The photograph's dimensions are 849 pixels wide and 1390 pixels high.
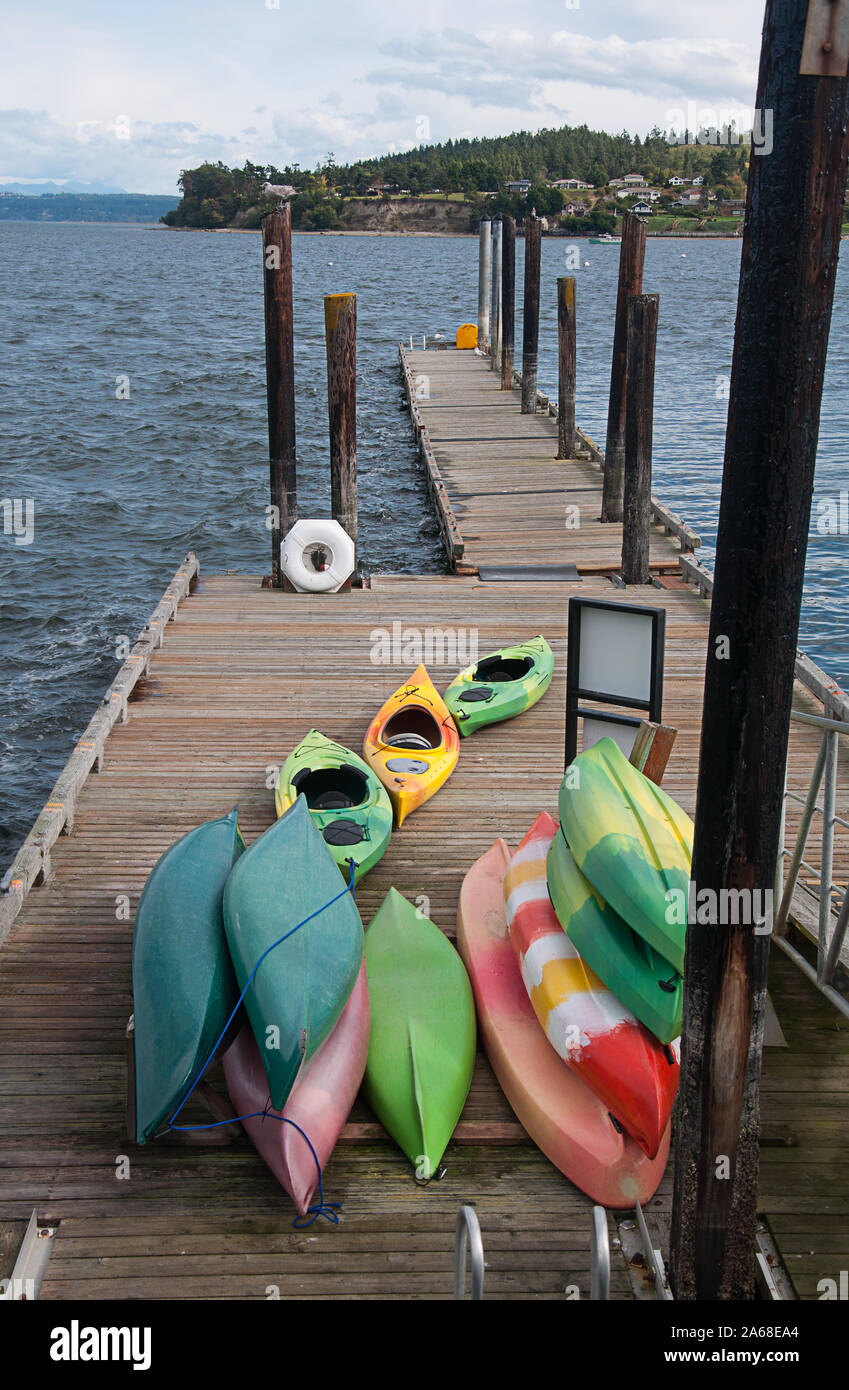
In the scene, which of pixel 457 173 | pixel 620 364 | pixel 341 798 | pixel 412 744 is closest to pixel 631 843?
pixel 341 798

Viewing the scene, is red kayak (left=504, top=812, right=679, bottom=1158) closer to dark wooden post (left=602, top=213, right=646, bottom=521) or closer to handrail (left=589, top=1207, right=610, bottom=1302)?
handrail (left=589, top=1207, right=610, bottom=1302)

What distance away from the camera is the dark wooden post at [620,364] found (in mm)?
14828

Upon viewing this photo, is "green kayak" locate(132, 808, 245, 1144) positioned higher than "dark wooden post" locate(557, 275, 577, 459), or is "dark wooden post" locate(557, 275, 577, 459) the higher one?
"dark wooden post" locate(557, 275, 577, 459)

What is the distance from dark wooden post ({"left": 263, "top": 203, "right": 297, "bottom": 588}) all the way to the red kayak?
333 inches

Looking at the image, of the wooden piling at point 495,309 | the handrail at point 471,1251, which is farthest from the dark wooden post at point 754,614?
the wooden piling at point 495,309

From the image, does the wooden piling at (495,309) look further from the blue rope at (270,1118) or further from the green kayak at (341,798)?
the blue rope at (270,1118)

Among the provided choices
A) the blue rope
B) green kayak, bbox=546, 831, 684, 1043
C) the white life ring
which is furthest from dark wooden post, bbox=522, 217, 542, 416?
the blue rope

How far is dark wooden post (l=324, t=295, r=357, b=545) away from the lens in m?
13.7

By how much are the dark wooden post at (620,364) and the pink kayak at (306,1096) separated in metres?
10.5
